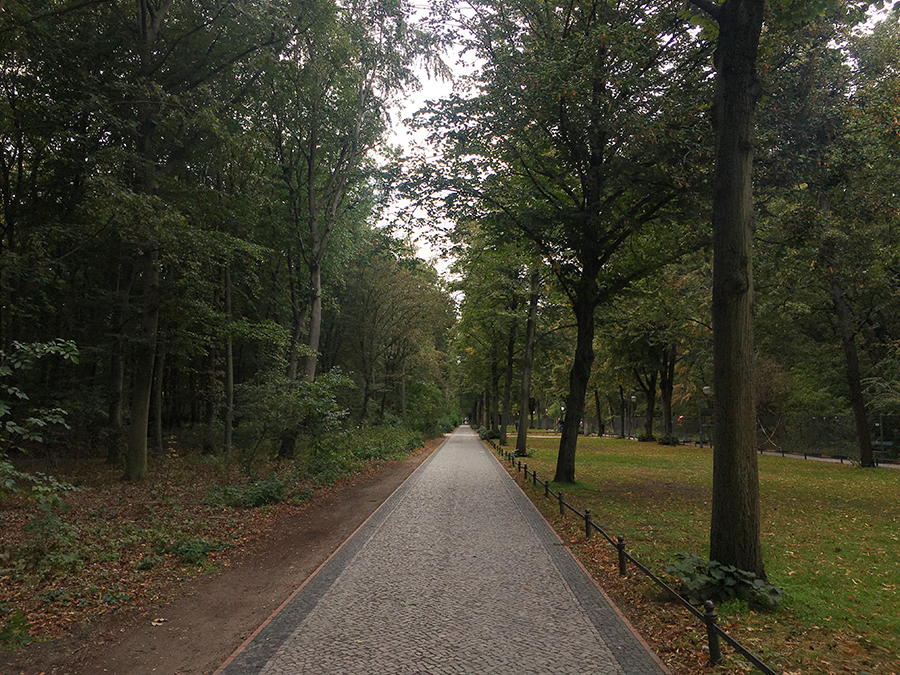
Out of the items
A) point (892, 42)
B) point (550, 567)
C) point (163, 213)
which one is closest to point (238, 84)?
point (163, 213)

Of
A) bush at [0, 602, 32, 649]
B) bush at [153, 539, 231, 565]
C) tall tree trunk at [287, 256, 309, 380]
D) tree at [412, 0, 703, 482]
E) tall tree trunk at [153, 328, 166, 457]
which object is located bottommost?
bush at [153, 539, 231, 565]

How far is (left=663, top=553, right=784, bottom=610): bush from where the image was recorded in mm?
5461

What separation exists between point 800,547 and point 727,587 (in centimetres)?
354

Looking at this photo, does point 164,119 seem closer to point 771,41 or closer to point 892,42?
point 771,41

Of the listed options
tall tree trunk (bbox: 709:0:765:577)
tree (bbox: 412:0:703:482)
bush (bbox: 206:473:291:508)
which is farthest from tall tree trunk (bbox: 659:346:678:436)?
tall tree trunk (bbox: 709:0:765:577)

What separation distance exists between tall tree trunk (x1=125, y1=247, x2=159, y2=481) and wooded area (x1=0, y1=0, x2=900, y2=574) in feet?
0.19

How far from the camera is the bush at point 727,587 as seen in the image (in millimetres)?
5461

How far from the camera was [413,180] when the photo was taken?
14523 millimetres

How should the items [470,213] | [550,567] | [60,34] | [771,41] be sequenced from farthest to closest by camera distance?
[470,213], [60,34], [771,41], [550,567]

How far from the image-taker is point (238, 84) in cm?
1572

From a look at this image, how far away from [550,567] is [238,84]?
16077mm

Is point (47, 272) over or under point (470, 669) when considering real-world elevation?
over

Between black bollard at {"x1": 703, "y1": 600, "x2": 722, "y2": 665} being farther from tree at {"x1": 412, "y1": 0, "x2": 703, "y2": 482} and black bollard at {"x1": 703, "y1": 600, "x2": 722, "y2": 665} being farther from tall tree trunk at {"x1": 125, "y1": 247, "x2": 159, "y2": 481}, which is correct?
tall tree trunk at {"x1": 125, "y1": 247, "x2": 159, "y2": 481}

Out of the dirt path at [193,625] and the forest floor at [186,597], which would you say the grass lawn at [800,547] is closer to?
the forest floor at [186,597]
